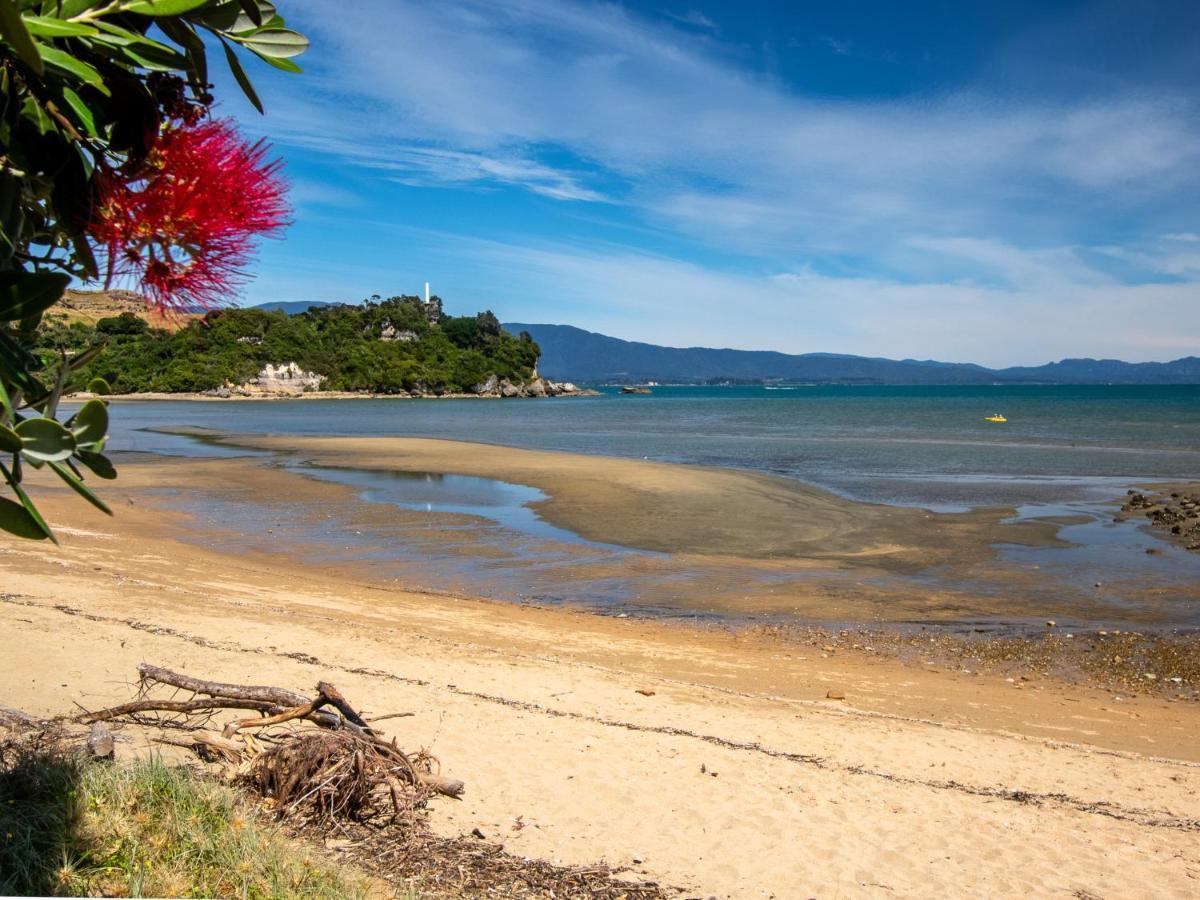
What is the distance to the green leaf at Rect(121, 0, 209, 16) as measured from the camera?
1.96m

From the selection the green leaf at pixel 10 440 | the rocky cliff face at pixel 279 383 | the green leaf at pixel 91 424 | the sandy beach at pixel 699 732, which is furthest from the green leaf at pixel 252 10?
the rocky cliff face at pixel 279 383

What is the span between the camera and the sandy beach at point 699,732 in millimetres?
4805

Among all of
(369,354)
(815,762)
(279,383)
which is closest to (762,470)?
(815,762)

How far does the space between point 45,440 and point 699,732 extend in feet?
18.1

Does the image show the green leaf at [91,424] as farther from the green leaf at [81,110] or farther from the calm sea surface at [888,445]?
the calm sea surface at [888,445]

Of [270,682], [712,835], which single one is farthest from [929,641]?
[270,682]

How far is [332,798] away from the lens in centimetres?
447

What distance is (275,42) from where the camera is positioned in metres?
2.26

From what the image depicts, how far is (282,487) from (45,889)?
71.7ft

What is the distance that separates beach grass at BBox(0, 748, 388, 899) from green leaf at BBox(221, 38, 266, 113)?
2.69m

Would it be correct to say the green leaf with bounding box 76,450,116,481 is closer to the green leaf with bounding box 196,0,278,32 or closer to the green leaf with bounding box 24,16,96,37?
the green leaf with bounding box 24,16,96,37

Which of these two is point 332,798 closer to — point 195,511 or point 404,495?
point 195,511

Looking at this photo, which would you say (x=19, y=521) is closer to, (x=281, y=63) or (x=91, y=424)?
(x=91, y=424)

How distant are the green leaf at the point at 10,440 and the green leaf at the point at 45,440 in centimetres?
1
